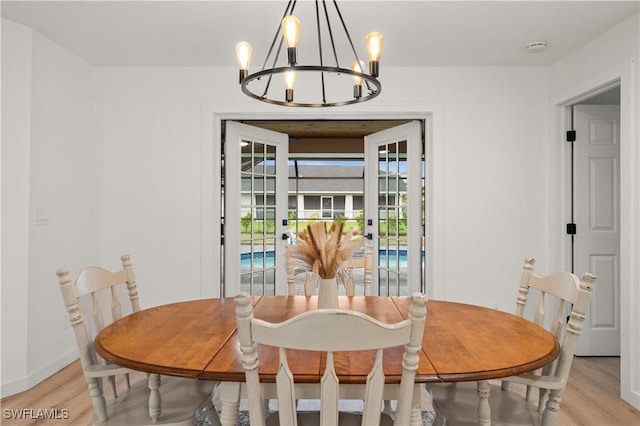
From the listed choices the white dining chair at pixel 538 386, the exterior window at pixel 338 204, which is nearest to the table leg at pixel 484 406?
the white dining chair at pixel 538 386

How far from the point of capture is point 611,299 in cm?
361

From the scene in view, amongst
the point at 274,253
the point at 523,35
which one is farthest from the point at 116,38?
the point at 523,35

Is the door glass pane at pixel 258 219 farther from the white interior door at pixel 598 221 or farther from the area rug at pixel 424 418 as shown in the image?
the white interior door at pixel 598 221

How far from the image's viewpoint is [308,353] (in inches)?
54.2

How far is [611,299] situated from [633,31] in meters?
2.10

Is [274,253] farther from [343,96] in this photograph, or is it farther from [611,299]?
[611,299]

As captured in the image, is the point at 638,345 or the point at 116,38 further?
the point at 116,38

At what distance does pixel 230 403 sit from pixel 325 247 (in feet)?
2.38

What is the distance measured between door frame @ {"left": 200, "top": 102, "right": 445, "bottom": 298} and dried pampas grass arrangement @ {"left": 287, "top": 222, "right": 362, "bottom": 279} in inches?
83.3

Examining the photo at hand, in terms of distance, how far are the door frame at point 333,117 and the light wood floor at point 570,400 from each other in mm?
1142

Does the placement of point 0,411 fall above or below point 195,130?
below

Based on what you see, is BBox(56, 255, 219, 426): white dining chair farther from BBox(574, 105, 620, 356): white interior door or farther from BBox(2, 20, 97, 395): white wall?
BBox(574, 105, 620, 356): white interior door

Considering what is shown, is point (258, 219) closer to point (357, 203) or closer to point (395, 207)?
point (395, 207)

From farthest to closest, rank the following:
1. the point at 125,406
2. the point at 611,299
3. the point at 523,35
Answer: the point at 611,299
the point at 523,35
the point at 125,406
